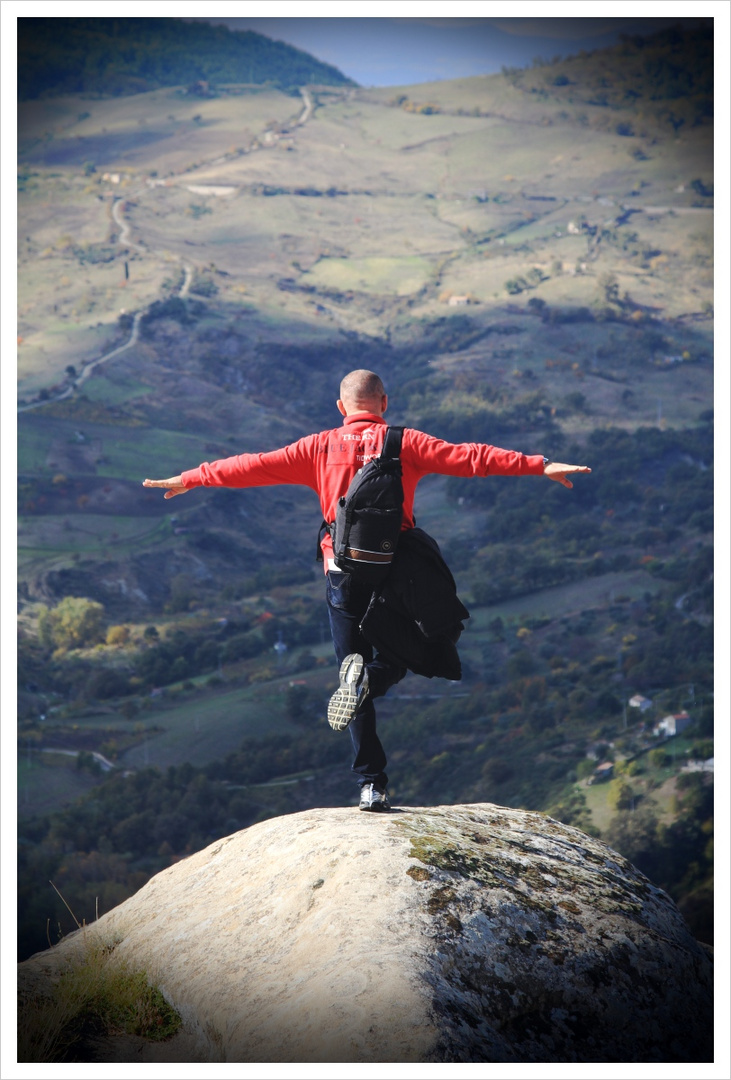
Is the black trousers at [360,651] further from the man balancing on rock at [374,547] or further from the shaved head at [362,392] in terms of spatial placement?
the shaved head at [362,392]

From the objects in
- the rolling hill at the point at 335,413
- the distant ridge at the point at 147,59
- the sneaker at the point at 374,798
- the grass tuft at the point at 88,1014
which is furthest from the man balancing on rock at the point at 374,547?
the distant ridge at the point at 147,59

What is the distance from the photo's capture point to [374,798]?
566cm

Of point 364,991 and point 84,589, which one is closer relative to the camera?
point 364,991

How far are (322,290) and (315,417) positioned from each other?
74.6 ft

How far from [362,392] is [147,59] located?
19763cm

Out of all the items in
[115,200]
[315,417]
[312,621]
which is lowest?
[312,621]

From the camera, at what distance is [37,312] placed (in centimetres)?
11894

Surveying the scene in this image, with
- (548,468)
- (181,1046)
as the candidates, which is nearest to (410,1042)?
(181,1046)

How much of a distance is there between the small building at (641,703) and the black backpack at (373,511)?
247 feet

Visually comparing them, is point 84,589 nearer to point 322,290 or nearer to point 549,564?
point 549,564

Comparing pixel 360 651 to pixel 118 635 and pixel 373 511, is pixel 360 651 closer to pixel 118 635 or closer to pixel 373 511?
pixel 373 511

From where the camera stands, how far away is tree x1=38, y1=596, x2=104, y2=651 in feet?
273

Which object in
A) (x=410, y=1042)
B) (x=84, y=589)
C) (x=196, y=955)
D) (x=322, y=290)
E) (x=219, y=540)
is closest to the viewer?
(x=410, y=1042)

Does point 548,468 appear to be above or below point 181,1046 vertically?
above
